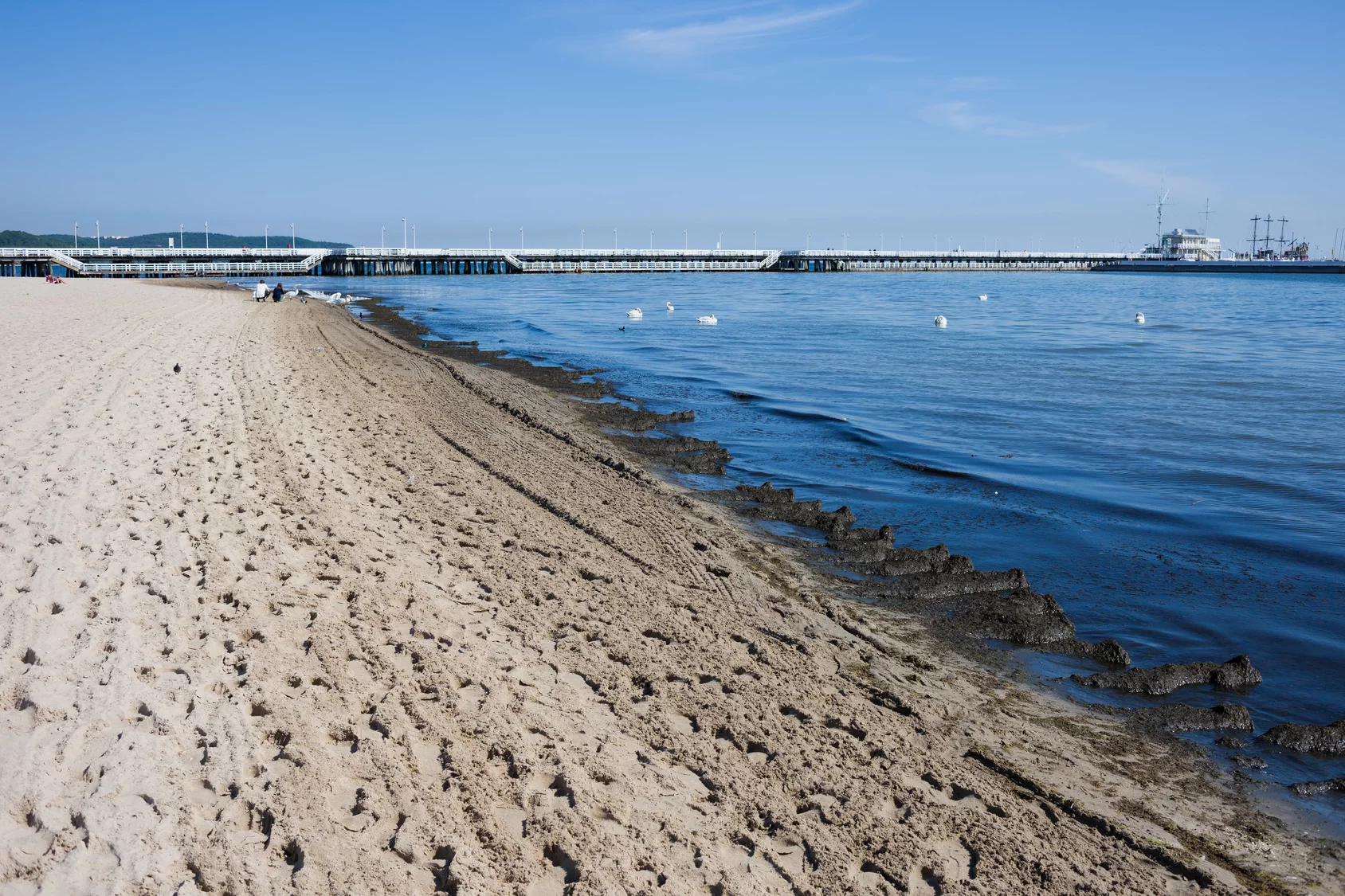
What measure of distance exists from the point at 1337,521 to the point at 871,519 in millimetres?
5374

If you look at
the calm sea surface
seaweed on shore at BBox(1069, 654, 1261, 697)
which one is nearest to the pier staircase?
the calm sea surface

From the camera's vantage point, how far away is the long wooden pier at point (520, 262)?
72812mm

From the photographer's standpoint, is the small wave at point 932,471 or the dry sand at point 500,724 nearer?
the dry sand at point 500,724

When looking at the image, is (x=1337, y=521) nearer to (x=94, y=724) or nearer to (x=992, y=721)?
(x=992, y=721)

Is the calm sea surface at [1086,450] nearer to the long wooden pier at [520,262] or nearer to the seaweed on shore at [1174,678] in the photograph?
the seaweed on shore at [1174,678]

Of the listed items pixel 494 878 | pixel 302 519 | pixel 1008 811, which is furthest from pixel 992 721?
pixel 302 519

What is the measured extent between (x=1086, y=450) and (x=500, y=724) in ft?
39.4

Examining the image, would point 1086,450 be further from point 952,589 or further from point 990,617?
point 990,617

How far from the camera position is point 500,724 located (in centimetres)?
473

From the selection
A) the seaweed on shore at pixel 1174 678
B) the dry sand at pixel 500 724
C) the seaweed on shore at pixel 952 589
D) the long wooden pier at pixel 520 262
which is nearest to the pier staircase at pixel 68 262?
the long wooden pier at pixel 520 262

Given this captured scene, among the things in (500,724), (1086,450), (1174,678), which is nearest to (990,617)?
(1174,678)

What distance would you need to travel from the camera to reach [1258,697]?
632 centimetres

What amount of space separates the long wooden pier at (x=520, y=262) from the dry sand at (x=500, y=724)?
7048cm

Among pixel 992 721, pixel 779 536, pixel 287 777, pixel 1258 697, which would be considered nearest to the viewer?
pixel 287 777
